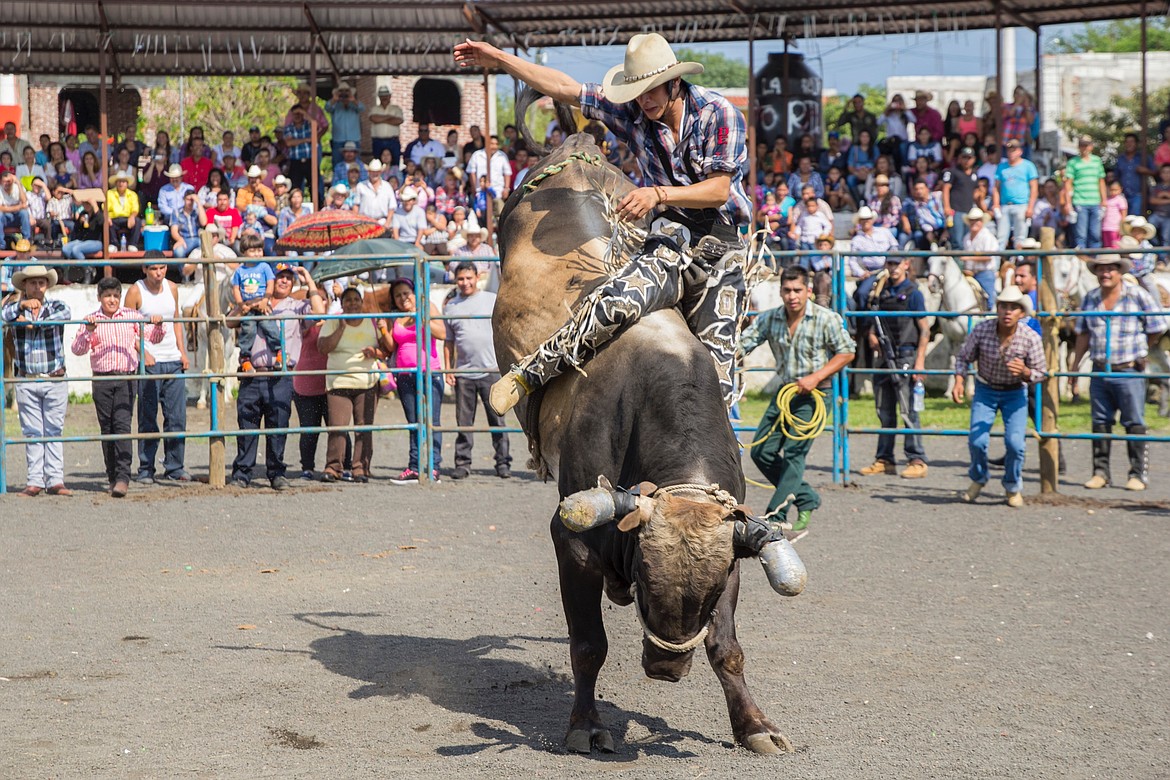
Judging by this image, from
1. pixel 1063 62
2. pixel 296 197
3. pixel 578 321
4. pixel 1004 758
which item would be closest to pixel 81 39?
pixel 296 197

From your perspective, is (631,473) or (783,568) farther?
(631,473)

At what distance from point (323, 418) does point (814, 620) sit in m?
6.94

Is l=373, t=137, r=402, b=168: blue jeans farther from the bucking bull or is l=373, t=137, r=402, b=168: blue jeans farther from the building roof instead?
the bucking bull

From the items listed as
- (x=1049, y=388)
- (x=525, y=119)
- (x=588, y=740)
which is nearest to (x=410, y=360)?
(x=525, y=119)

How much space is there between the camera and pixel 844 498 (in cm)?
1153

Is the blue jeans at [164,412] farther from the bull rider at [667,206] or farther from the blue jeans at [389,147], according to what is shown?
the blue jeans at [389,147]

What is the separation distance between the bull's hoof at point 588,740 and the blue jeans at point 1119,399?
7.59 metres

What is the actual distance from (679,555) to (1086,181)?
51.5 ft

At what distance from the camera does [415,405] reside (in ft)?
41.8

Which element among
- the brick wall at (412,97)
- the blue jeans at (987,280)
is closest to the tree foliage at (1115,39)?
the brick wall at (412,97)

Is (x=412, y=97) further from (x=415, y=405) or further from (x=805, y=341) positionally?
(x=805, y=341)

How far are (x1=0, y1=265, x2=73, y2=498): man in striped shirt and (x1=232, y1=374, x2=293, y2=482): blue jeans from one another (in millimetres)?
1485

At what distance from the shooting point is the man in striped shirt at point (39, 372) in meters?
11.7

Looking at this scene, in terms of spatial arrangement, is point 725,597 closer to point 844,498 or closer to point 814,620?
point 814,620
